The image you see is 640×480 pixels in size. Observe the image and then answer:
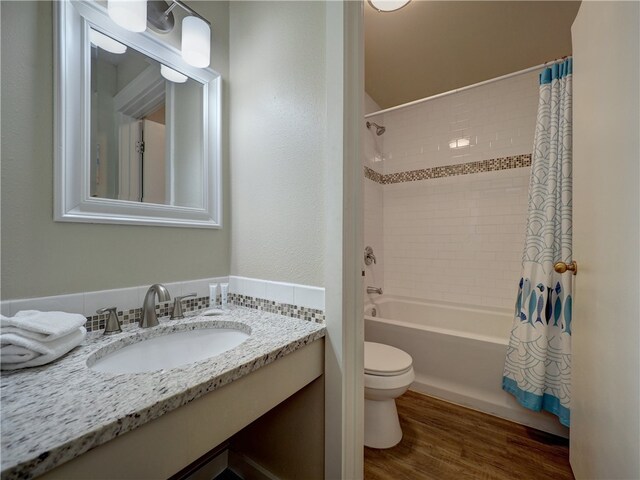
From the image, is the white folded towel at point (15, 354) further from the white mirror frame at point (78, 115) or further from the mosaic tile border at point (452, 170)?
the mosaic tile border at point (452, 170)

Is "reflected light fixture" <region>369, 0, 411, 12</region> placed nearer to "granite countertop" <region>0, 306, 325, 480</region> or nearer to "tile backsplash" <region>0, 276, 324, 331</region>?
"tile backsplash" <region>0, 276, 324, 331</region>

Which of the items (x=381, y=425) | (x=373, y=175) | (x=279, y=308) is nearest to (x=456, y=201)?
(x=373, y=175)

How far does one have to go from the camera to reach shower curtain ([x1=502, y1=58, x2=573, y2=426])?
1465 mm

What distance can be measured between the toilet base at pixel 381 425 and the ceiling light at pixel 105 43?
1926mm

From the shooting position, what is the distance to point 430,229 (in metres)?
2.61

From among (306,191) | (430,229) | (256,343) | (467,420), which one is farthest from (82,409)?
(430,229)

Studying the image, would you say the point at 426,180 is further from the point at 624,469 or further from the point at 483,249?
the point at 624,469

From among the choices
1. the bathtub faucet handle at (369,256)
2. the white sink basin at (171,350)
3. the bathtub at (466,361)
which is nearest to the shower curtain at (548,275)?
the bathtub at (466,361)

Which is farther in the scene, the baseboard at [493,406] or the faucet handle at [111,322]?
the baseboard at [493,406]

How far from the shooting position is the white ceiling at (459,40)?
157 cm

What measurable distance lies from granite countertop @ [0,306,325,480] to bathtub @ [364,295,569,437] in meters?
1.39

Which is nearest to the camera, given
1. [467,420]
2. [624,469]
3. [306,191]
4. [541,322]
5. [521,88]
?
[624,469]

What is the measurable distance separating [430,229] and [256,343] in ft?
7.33

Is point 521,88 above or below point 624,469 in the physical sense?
above
